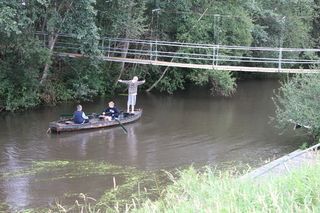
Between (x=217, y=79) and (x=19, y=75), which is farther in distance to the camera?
(x=217, y=79)

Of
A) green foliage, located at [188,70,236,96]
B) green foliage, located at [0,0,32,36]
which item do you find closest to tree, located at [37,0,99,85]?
green foliage, located at [0,0,32,36]

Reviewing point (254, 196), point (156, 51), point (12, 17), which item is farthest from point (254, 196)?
point (156, 51)

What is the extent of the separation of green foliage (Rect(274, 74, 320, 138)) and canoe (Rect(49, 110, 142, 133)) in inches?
228

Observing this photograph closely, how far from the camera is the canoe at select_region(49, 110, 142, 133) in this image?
17.4 m

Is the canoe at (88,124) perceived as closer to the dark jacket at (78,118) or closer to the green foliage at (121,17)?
the dark jacket at (78,118)

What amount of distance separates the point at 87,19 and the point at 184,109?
5.90 m

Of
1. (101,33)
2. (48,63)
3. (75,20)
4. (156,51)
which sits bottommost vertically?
(48,63)

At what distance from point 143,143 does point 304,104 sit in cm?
498

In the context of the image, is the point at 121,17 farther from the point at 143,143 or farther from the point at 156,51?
the point at 143,143

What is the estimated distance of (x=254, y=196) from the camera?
172 inches

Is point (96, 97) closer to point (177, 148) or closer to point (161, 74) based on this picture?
point (161, 74)

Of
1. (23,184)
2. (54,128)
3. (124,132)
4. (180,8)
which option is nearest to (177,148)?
(124,132)

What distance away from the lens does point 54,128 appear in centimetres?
1734

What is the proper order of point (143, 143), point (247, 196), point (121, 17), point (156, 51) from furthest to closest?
Result: point (156, 51), point (121, 17), point (143, 143), point (247, 196)
